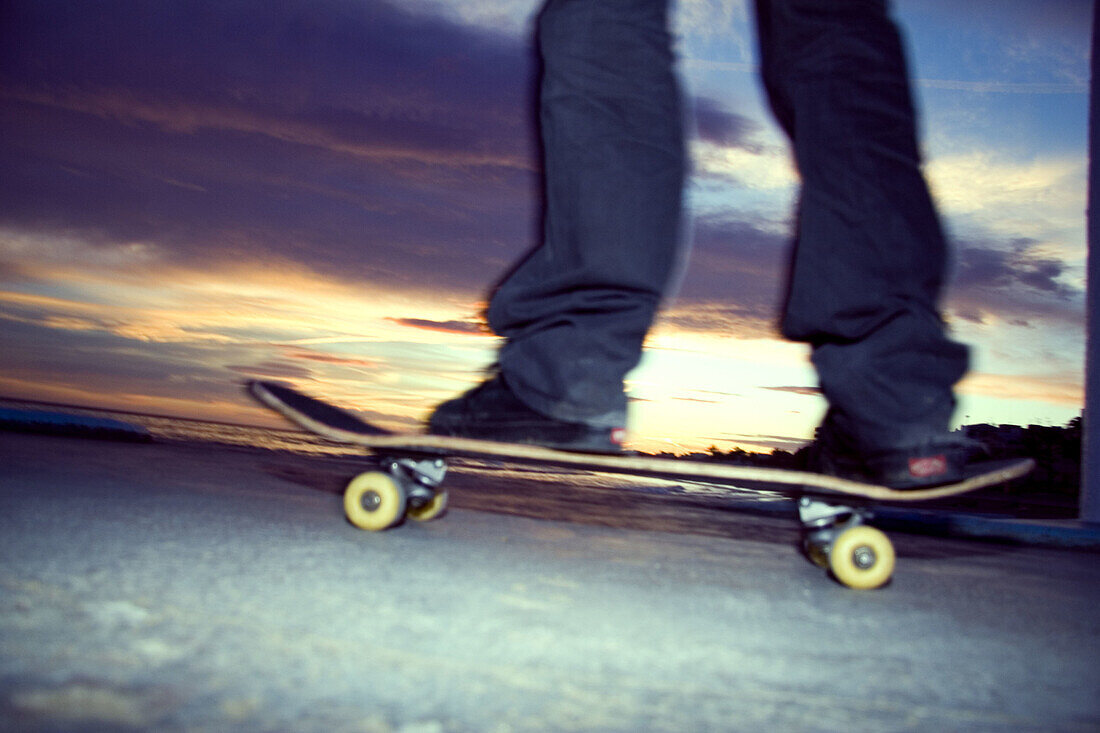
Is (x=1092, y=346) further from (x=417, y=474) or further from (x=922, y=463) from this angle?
(x=417, y=474)

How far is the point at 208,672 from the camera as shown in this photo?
60 centimetres

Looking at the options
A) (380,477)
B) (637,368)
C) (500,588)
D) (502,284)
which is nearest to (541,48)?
(502,284)

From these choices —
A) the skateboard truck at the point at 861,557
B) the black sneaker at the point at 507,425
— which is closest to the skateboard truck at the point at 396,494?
the black sneaker at the point at 507,425

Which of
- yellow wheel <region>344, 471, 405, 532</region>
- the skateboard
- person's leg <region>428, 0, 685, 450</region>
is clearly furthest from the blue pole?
yellow wheel <region>344, 471, 405, 532</region>

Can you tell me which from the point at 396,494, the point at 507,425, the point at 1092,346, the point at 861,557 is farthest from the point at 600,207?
the point at 1092,346

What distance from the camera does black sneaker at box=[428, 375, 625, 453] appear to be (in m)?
1.23

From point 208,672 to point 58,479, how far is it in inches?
52.6

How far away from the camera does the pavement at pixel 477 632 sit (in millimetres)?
574

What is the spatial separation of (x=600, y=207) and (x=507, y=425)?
15.3 inches

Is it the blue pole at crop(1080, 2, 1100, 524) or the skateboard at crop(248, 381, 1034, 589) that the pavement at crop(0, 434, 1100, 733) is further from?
the blue pole at crop(1080, 2, 1100, 524)

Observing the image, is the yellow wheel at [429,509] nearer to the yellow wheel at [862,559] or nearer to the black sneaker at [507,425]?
the black sneaker at [507,425]

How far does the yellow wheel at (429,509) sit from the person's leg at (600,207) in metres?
0.38

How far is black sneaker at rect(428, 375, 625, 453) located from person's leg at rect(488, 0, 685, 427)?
2 cm

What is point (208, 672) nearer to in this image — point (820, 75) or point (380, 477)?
point (380, 477)
